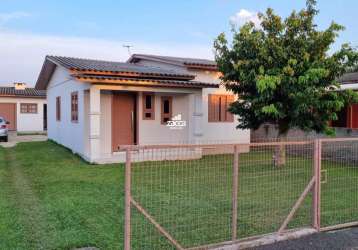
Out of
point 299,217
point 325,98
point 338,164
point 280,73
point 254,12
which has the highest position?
point 254,12

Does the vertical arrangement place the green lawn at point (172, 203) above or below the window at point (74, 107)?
below

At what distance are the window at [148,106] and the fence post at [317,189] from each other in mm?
9425

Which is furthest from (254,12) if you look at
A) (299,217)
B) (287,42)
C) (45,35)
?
(45,35)

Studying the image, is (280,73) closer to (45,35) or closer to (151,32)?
(151,32)

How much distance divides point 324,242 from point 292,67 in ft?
21.6

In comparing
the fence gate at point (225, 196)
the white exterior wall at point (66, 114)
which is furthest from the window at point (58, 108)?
the fence gate at point (225, 196)

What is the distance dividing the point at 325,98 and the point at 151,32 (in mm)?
13265

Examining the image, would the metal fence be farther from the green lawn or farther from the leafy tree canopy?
the leafy tree canopy

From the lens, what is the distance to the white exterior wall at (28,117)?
95.6 feet

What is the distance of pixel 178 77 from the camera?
14.6m

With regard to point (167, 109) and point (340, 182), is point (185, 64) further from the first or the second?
point (340, 182)

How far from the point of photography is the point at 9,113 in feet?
95.3

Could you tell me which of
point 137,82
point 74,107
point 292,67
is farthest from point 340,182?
point 74,107

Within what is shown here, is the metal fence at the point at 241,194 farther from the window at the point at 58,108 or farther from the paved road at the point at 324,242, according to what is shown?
the window at the point at 58,108
